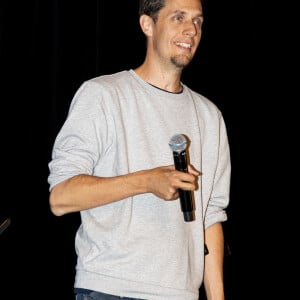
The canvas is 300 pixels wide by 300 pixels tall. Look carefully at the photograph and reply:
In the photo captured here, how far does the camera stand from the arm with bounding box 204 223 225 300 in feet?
5.63

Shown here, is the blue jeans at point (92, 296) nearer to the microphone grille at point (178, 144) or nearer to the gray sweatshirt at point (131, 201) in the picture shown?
the gray sweatshirt at point (131, 201)

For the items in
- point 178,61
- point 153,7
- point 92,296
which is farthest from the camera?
point 153,7

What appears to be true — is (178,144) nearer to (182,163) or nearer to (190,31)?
(182,163)

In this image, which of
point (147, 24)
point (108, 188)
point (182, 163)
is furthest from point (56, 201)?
point (147, 24)

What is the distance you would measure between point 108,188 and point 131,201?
0.36 feet

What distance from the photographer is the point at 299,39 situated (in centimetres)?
309

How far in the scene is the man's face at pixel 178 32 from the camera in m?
1.71

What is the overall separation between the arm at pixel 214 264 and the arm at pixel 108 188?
1.45 ft

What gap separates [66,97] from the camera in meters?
2.74

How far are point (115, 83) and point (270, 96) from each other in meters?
1.66

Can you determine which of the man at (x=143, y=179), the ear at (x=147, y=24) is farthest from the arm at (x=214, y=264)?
the ear at (x=147, y=24)

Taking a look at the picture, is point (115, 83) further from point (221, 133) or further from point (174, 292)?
point (174, 292)

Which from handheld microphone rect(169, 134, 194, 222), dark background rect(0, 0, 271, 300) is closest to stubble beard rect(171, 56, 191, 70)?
handheld microphone rect(169, 134, 194, 222)

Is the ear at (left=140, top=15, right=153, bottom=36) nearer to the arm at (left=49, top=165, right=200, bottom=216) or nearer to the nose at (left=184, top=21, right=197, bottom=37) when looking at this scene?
the nose at (left=184, top=21, right=197, bottom=37)
